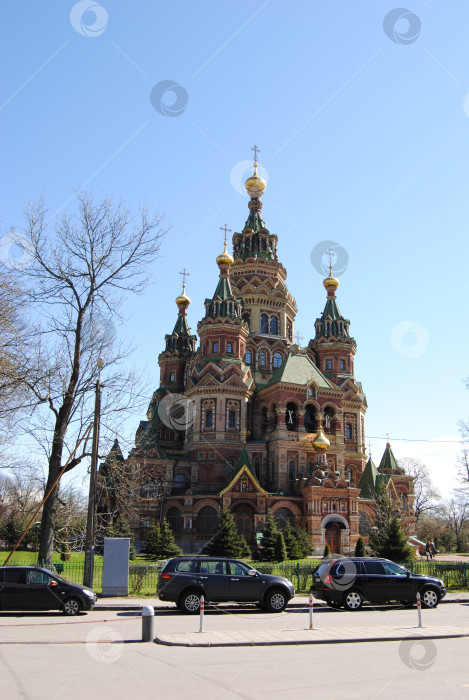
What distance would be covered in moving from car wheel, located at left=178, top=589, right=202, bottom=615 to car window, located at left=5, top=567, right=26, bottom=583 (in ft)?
14.0

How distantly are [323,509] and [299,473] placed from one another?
145 inches

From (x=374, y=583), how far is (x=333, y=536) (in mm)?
30039

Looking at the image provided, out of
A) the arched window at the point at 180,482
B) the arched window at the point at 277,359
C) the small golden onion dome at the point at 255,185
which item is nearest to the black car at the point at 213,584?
the arched window at the point at 180,482

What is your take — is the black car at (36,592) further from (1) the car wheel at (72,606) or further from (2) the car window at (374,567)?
(2) the car window at (374,567)

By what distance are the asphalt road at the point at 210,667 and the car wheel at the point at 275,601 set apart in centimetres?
196

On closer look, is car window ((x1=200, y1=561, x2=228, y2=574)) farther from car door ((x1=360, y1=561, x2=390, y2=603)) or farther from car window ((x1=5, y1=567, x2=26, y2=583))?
car window ((x1=5, y1=567, x2=26, y2=583))

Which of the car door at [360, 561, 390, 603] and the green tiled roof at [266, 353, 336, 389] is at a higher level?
the green tiled roof at [266, 353, 336, 389]

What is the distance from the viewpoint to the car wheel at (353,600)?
1764 cm

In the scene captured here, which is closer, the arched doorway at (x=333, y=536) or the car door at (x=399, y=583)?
the car door at (x=399, y=583)

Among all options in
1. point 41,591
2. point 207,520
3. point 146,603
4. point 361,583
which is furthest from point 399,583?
point 207,520

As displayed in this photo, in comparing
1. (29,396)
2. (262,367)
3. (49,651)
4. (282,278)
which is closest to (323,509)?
(262,367)

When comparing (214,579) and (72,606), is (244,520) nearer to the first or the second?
(214,579)

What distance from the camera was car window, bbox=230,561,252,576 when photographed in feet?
56.1

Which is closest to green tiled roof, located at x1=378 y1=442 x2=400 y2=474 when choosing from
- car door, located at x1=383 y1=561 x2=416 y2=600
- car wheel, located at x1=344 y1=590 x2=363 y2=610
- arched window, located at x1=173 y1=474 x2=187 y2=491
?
arched window, located at x1=173 y1=474 x2=187 y2=491
